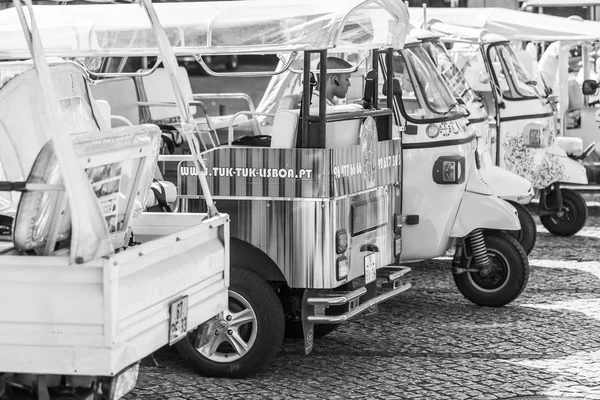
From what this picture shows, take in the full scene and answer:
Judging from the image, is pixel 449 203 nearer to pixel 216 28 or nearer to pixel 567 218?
pixel 216 28

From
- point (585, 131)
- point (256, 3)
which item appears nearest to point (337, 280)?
point (256, 3)

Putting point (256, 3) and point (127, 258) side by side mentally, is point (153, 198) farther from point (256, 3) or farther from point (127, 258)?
point (127, 258)

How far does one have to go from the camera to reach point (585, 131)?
49.7 ft

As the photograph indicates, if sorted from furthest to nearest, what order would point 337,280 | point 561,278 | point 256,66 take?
point 256,66
point 561,278
point 337,280

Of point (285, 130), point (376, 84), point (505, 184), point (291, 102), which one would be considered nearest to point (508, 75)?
point (505, 184)

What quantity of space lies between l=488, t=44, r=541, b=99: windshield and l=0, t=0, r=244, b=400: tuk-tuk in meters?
7.31

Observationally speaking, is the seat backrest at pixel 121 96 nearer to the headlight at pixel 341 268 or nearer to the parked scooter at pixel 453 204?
the parked scooter at pixel 453 204

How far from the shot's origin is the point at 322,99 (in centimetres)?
704

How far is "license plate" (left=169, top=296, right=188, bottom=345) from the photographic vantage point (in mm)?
5262

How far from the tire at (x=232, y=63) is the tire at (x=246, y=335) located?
2461cm

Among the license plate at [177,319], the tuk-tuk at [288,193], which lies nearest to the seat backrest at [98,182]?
the license plate at [177,319]

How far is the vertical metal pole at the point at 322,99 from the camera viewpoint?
277 inches

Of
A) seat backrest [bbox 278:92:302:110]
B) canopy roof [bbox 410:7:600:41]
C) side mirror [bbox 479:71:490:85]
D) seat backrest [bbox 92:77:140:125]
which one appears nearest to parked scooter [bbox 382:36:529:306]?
seat backrest [bbox 278:92:302:110]

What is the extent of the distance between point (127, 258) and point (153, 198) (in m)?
3.44
